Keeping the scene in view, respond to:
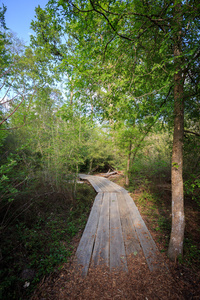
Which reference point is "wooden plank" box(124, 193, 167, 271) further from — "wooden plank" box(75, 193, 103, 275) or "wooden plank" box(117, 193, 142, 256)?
"wooden plank" box(75, 193, 103, 275)

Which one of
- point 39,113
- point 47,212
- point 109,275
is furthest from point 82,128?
point 109,275

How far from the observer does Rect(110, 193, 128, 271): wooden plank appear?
2.01 m

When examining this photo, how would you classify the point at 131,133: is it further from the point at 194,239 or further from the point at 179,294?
the point at 179,294

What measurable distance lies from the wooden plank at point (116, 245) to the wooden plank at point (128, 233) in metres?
0.11

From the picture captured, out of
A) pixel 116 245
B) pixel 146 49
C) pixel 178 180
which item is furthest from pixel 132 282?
pixel 146 49

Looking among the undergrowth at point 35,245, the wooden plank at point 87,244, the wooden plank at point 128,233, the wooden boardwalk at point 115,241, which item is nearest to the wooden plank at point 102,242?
the wooden boardwalk at point 115,241

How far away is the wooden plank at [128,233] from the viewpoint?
2332 mm

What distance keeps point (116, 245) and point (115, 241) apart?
0.11 meters

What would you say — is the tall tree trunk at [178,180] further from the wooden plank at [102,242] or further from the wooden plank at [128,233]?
the wooden plank at [102,242]

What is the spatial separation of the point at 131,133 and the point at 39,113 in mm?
4223

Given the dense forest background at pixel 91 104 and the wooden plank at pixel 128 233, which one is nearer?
the dense forest background at pixel 91 104

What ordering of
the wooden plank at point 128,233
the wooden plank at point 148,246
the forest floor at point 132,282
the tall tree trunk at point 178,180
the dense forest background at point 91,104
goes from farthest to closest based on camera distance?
the wooden plank at point 128,233 < the tall tree trunk at point 178,180 < the wooden plank at point 148,246 < the dense forest background at point 91,104 < the forest floor at point 132,282

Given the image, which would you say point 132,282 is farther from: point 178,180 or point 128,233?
point 178,180

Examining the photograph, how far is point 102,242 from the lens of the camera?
2.53m
